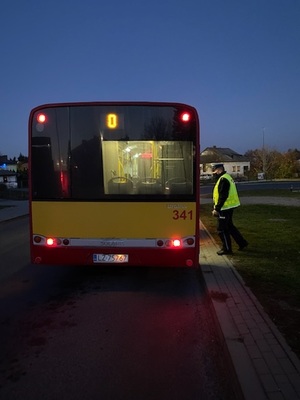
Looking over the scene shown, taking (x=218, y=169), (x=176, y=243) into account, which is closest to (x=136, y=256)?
(x=176, y=243)

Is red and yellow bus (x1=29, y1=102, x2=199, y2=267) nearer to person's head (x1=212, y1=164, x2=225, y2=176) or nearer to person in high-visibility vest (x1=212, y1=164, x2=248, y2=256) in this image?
Result: person in high-visibility vest (x1=212, y1=164, x2=248, y2=256)

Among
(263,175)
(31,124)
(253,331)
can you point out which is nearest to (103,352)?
(253,331)

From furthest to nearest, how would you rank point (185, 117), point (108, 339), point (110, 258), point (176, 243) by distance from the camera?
point (110, 258) → point (176, 243) → point (185, 117) → point (108, 339)

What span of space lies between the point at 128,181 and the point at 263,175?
253 feet

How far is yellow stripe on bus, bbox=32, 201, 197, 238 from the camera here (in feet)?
21.1

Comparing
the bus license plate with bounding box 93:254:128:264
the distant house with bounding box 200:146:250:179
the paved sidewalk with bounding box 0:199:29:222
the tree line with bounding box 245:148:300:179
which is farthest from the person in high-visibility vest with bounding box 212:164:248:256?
the distant house with bounding box 200:146:250:179

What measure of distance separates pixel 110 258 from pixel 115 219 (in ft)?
2.10

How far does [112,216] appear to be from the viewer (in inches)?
255

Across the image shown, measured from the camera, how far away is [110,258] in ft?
21.6

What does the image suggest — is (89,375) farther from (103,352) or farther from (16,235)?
(16,235)

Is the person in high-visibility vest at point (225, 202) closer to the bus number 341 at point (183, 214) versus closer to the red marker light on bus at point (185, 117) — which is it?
the bus number 341 at point (183, 214)

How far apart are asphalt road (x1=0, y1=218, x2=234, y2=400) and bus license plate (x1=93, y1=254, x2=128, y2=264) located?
0.52 metres

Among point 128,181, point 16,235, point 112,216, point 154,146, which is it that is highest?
point 154,146

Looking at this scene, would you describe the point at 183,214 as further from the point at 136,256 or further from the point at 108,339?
the point at 108,339
